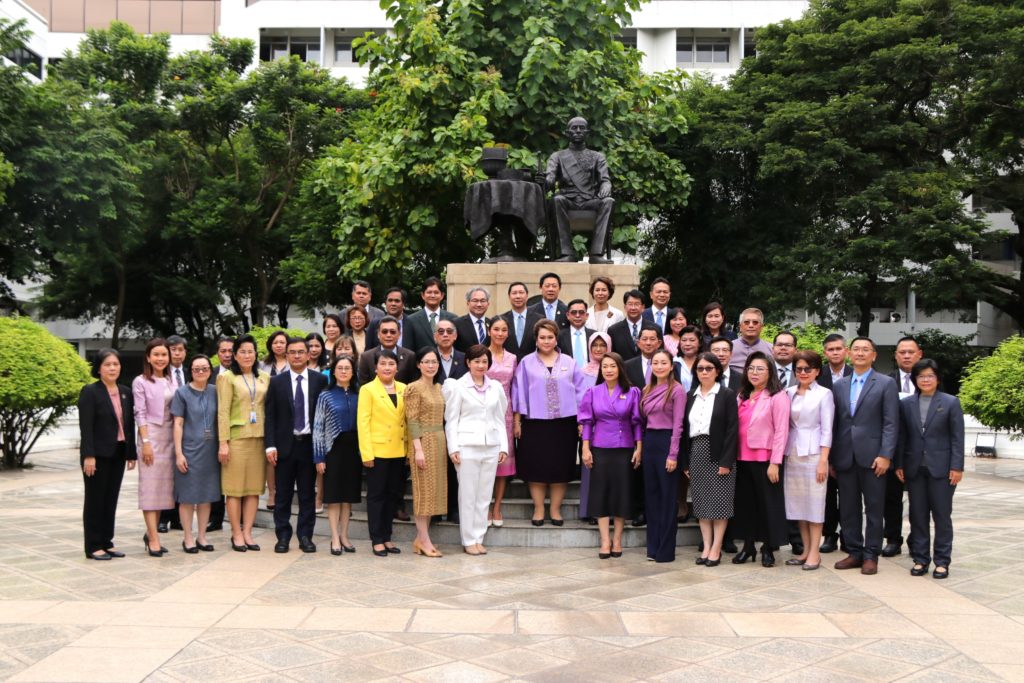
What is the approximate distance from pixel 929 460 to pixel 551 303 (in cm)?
375

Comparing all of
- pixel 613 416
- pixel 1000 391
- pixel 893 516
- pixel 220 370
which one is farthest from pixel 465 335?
pixel 1000 391

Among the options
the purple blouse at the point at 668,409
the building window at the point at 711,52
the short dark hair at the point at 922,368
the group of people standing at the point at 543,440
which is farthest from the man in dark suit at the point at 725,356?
Result: the building window at the point at 711,52

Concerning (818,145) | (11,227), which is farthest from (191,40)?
(818,145)

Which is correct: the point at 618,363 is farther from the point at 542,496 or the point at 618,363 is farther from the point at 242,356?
the point at 242,356

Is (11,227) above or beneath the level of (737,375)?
above

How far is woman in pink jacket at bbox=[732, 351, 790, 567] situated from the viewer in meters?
7.33

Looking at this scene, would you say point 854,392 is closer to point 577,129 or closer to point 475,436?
point 475,436

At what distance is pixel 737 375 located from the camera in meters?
7.98

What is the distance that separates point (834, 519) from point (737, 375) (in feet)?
5.10

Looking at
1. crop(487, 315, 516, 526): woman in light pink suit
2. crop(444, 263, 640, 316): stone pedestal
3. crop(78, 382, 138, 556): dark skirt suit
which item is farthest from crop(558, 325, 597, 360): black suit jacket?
crop(78, 382, 138, 556): dark skirt suit

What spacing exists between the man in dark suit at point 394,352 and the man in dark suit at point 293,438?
380 millimetres

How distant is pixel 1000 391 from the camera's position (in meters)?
13.8

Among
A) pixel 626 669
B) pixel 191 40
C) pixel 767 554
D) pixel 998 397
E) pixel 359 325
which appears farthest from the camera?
pixel 191 40

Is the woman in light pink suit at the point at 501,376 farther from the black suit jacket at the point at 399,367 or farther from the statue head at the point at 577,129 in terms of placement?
the statue head at the point at 577,129
